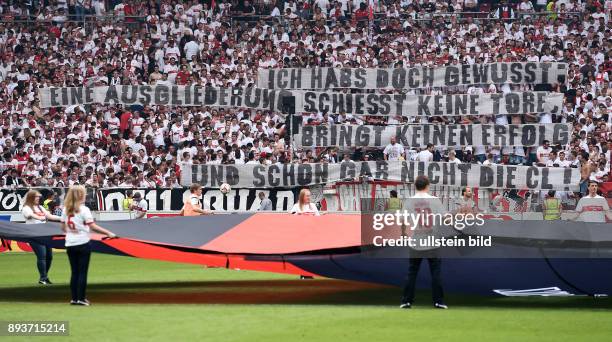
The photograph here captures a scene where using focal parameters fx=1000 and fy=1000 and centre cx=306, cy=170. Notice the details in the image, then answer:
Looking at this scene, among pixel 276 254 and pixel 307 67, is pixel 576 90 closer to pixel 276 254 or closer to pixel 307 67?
pixel 307 67

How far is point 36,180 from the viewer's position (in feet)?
99.7

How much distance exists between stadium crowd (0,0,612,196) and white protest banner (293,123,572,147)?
387mm

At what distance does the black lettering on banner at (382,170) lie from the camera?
2854 centimetres

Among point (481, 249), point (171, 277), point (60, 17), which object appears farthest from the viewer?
point (60, 17)

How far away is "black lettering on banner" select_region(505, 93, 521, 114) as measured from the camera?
29438mm

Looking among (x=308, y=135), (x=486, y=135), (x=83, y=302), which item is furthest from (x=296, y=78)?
(x=83, y=302)

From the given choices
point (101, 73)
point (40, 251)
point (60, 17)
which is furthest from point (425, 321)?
point (60, 17)

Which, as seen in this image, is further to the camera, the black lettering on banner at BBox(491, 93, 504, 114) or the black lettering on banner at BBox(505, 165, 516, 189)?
the black lettering on banner at BBox(491, 93, 504, 114)

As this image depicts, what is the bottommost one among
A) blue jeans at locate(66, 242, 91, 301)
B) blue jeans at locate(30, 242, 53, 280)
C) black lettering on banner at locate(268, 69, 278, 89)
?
blue jeans at locate(30, 242, 53, 280)

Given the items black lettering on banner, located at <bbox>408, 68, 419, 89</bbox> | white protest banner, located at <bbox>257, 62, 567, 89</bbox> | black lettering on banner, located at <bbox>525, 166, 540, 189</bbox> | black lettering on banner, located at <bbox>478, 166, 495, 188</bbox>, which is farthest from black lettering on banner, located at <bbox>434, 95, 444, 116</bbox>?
black lettering on banner, located at <bbox>525, 166, 540, 189</bbox>

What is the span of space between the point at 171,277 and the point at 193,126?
459 inches

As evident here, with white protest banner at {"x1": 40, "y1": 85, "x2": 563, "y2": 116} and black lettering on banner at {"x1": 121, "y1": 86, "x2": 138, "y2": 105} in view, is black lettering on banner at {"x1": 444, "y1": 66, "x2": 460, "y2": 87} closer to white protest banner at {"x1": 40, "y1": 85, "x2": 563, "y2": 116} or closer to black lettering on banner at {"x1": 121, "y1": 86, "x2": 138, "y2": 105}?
white protest banner at {"x1": 40, "y1": 85, "x2": 563, "y2": 116}

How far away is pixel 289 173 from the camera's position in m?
29.0

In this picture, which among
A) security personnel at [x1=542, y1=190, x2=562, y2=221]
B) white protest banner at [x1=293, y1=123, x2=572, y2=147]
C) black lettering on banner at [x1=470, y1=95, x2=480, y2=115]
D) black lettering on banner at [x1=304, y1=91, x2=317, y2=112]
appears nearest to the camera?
security personnel at [x1=542, y1=190, x2=562, y2=221]
